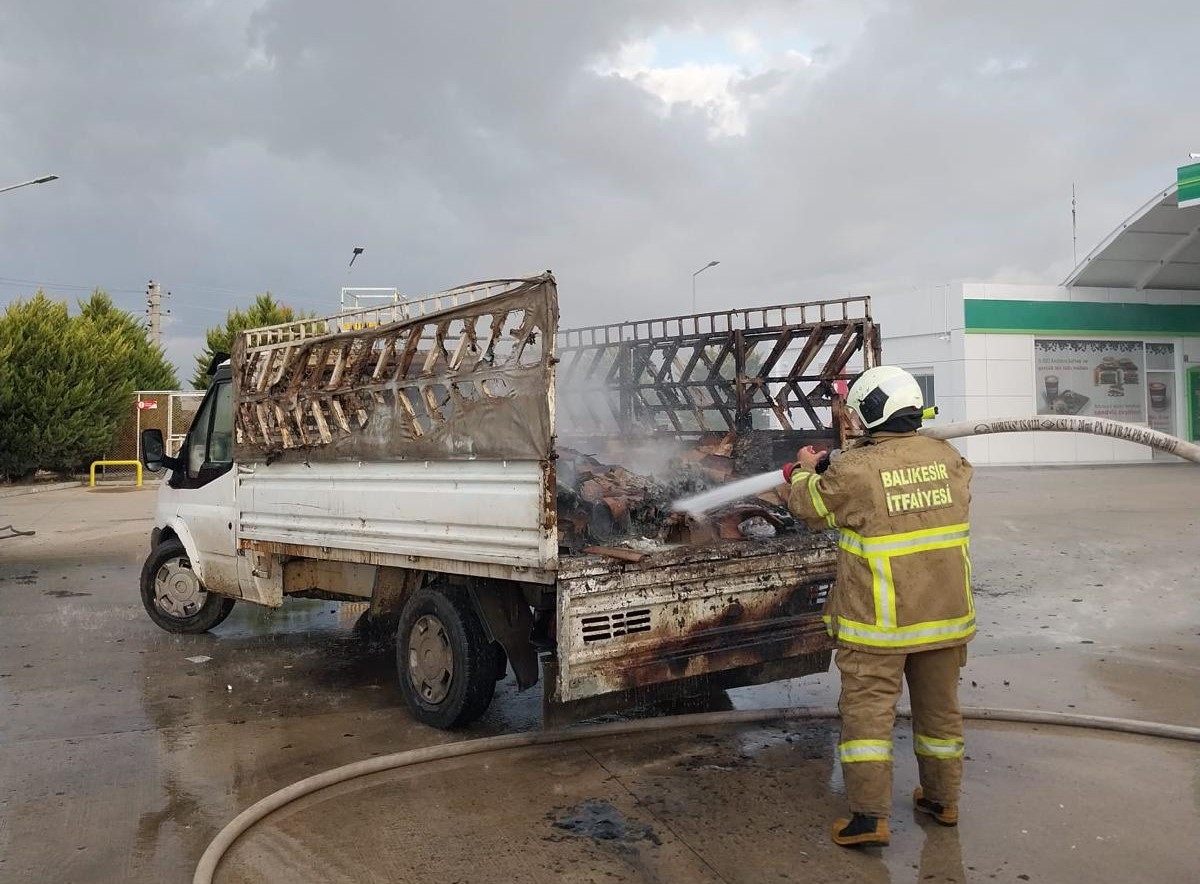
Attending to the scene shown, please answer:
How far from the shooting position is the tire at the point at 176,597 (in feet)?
23.2

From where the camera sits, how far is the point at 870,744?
10.9ft

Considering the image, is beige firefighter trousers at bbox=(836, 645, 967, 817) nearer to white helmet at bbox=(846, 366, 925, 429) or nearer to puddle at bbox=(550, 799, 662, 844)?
puddle at bbox=(550, 799, 662, 844)

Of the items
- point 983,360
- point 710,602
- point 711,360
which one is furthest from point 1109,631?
point 983,360

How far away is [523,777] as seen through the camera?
13.6ft

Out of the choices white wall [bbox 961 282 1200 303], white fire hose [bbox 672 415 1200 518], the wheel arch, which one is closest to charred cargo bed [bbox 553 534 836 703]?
white fire hose [bbox 672 415 1200 518]

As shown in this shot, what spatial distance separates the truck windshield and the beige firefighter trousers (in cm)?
→ 457

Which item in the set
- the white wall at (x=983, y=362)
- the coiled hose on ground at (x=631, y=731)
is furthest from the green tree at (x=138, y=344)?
the coiled hose on ground at (x=631, y=731)

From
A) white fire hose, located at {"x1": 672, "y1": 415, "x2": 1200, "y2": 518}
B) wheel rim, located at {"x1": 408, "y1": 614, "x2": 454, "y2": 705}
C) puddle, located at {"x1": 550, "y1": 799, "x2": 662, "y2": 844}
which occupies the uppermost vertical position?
white fire hose, located at {"x1": 672, "y1": 415, "x2": 1200, "y2": 518}

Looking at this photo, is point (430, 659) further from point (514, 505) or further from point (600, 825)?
point (600, 825)

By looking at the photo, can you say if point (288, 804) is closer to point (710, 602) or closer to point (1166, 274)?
point (710, 602)

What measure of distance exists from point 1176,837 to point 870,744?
1.23m

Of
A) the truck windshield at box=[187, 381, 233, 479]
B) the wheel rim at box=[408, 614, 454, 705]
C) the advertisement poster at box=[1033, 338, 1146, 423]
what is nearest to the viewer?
the wheel rim at box=[408, 614, 454, 705]

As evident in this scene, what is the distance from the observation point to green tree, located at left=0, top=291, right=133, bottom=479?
20.8 metres

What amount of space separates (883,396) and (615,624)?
1.52m
